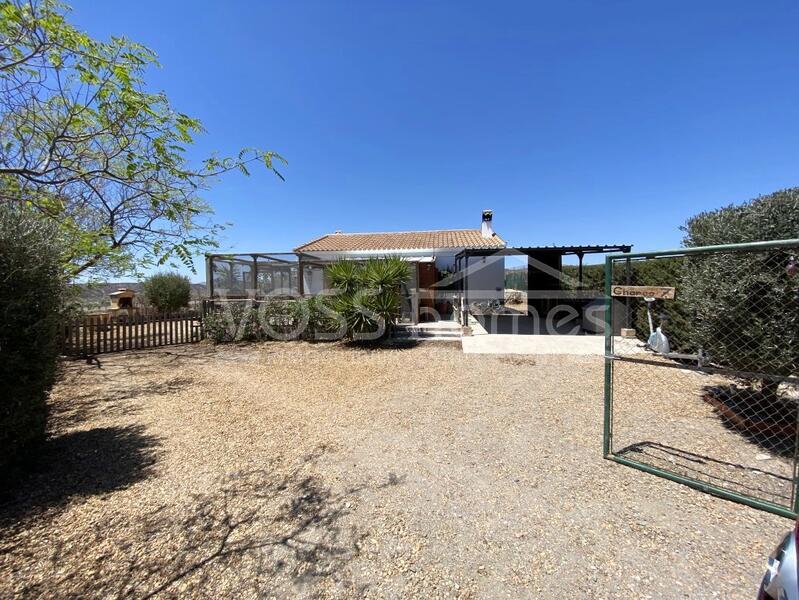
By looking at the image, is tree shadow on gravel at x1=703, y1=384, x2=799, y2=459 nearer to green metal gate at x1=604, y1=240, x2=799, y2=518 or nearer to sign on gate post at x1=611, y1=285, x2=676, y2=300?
green metal gate at x1=604, y1=240, x2=799, y2=518

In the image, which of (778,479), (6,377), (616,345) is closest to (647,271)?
(616,345)

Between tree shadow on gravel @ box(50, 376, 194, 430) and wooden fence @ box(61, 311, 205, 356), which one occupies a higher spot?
wooden fence @ box(61, 311, 205, 356)

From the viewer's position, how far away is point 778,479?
339cm

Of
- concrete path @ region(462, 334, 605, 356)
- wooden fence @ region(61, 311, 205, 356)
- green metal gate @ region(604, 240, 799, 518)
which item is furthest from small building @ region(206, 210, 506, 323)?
green metal gate @ region(604, 240, 799, 518)

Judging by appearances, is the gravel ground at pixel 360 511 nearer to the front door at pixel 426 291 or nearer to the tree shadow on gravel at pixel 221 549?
the tree shadow on gravel at pixel 221 549

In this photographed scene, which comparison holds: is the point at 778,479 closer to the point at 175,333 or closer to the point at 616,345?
the point at 616,345

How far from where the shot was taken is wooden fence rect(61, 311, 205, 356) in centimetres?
942

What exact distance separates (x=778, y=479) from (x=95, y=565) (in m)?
6.32

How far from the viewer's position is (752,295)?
3.84 meters

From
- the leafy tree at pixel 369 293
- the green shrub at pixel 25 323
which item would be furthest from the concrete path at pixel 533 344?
the green shrub at pixel 25 323

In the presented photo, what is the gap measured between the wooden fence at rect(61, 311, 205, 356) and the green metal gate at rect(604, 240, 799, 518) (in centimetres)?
1261

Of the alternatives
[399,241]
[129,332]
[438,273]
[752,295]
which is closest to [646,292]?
[752,295]

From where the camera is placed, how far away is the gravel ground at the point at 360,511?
7.43ft

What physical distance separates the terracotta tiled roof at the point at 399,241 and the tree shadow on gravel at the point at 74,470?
13099 millimetres
